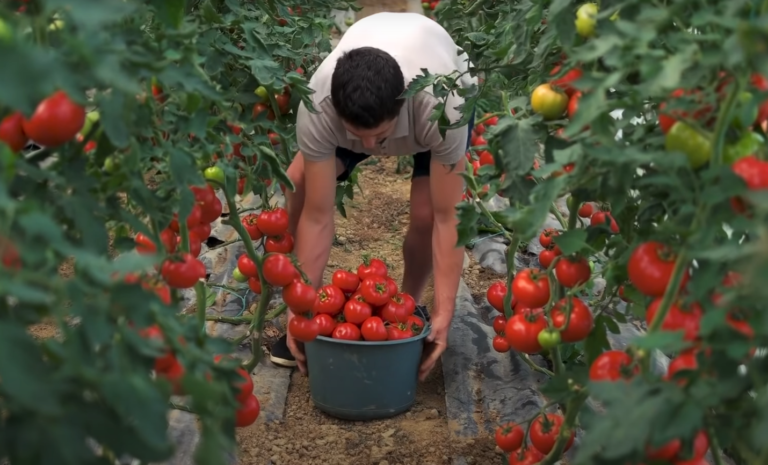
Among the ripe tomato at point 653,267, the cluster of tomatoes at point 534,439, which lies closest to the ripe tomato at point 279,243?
the cluster of tomatoes at point 534,439

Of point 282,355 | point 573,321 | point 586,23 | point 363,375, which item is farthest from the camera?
point 282,355

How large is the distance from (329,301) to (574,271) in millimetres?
1021

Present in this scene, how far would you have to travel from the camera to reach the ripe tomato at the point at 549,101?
4.34 ft

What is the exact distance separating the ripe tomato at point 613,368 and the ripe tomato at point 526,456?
0.63 metres

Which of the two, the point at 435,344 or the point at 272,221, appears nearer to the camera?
the point at 272,221

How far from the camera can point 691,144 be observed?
97 centimetres

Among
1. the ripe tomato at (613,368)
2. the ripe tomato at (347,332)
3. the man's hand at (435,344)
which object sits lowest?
the man's hand at (435,344)

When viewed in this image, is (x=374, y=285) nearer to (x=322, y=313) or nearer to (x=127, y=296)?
(x=322, y=313)

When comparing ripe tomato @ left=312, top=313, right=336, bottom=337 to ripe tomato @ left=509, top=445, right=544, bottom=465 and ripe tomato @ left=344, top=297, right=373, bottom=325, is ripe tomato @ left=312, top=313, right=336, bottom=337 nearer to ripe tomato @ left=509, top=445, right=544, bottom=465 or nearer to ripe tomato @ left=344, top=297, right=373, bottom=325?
ripe tomato @ left=344, top=297, right=373, bottom=325

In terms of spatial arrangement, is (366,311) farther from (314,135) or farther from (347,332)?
(314,135)

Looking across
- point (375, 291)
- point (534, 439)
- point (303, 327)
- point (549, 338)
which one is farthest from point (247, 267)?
point (549, 338)

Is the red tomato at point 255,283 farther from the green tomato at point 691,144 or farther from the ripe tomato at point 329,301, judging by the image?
the green tomato at point 691,144

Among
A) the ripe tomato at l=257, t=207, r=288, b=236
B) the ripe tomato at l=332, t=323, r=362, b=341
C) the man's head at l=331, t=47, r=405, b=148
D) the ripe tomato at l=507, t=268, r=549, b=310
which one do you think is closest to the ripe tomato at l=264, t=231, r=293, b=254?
the ripe tomato at l=257, t=207, r=288, b=236

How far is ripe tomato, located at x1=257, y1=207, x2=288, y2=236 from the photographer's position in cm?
209
